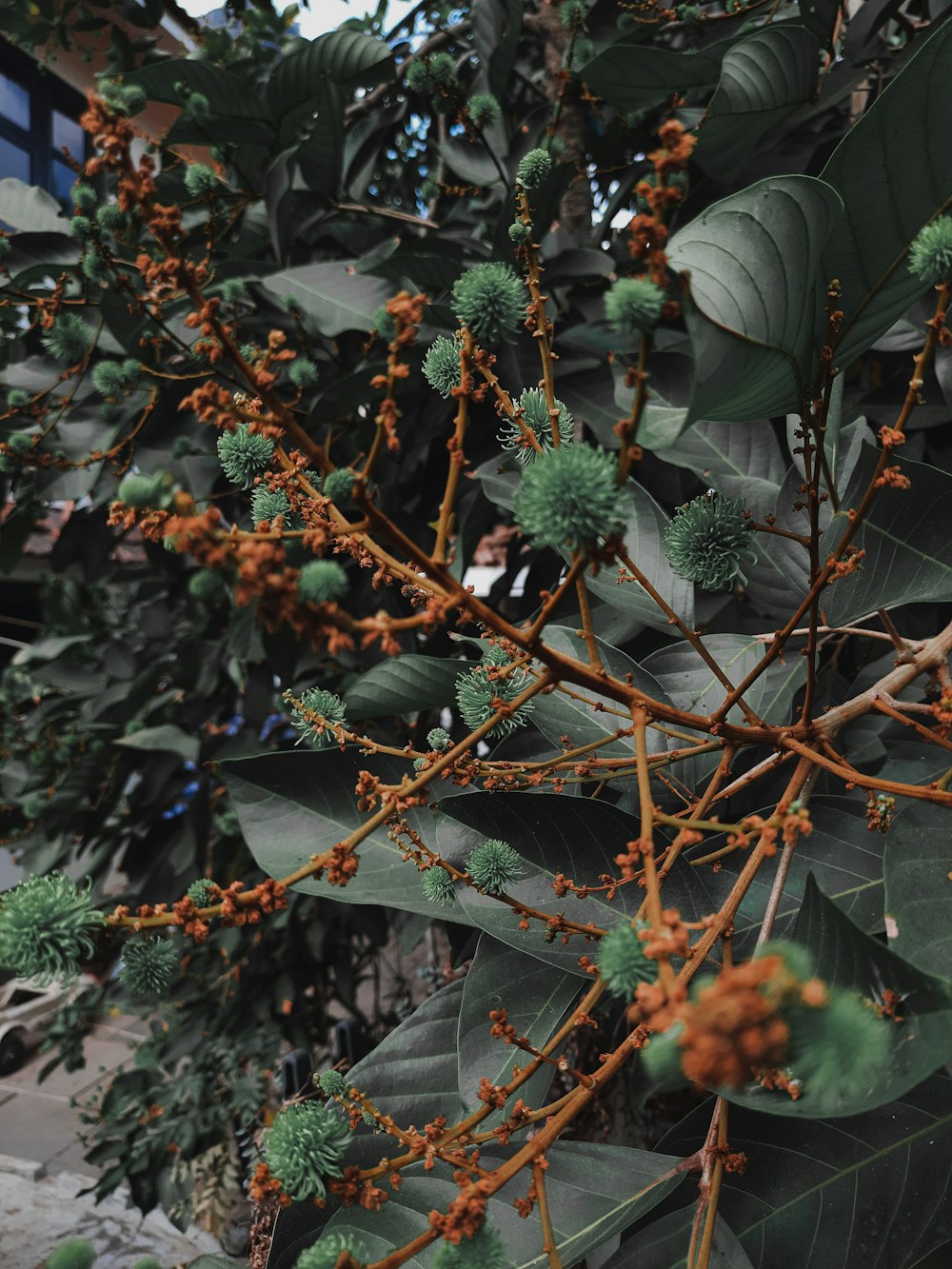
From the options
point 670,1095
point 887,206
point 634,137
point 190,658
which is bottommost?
point 670,1095

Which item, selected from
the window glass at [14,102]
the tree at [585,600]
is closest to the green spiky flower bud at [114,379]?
the tree at [585,600]

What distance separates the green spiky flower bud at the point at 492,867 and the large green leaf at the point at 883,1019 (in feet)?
0.54

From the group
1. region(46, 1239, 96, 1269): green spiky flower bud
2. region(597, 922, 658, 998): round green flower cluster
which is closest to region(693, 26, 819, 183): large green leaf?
region(597, 922, 658, 998): round green flower cluster

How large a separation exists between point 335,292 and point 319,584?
98 cm

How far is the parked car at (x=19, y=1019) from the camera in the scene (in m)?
4.07

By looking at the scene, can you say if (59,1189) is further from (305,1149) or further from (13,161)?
(13,161)

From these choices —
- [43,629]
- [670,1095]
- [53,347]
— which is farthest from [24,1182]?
[53,347]

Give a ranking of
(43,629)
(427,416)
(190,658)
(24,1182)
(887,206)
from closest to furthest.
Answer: (887,206) → (427,416) → (190,658) → (43,629) → (24,1182)

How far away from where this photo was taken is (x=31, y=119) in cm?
480

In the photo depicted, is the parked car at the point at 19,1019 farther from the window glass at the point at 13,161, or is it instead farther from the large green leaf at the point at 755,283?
the large green leaf at the point at 755,283

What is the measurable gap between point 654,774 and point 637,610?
0.55 ft

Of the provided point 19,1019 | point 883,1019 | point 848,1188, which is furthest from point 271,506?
point 19,1019

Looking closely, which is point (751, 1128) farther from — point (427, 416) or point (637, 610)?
point (427, 416)

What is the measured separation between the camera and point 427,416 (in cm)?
124
